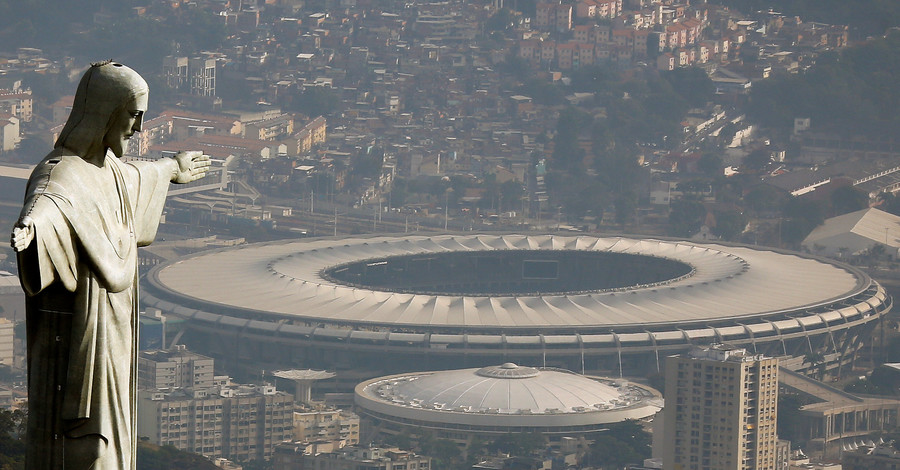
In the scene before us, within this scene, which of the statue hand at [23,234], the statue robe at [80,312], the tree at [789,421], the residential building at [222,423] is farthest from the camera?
the tree at [789,421]

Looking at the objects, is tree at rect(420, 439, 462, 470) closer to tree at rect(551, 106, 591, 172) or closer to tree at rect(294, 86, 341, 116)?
tree at rect(551, 106, 591, 172)

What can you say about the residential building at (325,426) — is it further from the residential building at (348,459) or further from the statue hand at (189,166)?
the statue hand at (189,166)

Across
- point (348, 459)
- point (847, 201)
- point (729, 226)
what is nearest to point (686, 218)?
point (729, 226)

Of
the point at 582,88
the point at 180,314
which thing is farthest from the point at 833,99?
the point at 180,314

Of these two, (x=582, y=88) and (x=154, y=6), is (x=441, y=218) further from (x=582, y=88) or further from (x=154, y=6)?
(x=154, y=6)

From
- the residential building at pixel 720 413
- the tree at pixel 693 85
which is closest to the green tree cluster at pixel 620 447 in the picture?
the residential building at pixel 720 413

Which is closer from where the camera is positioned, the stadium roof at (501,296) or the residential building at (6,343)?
the residential building at (6,343)

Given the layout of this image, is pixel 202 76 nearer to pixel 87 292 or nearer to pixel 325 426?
pixel 325 426

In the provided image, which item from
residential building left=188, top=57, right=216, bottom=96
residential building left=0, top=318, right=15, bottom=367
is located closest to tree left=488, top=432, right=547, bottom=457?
residential building left=0, top=318, right=15, bottom=367
